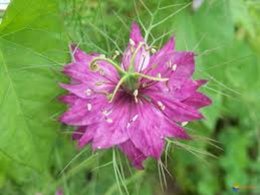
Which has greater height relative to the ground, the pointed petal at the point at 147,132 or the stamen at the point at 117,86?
the stamen at the point at 117,86

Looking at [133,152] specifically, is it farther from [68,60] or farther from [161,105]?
[68,60]

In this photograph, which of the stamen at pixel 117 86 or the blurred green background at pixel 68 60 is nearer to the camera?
the stamen at pixel 117 86

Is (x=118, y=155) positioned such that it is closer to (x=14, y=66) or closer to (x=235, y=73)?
(x=14, y=66)

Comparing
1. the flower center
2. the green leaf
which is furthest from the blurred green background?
the flower center

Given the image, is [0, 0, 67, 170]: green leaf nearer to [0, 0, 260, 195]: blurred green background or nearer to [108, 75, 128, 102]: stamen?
[0, 0, 260, 195]: blurred green background

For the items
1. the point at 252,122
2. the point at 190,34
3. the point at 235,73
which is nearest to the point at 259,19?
the point at 235,73

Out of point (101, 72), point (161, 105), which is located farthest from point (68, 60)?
point (161, 105)

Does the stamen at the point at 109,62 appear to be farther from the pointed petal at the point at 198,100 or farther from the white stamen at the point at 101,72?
the pointed petal at the point at 198,100

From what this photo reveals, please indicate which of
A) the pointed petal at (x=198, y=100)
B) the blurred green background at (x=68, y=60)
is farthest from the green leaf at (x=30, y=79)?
the pointed petal at (x=198, y=100)
